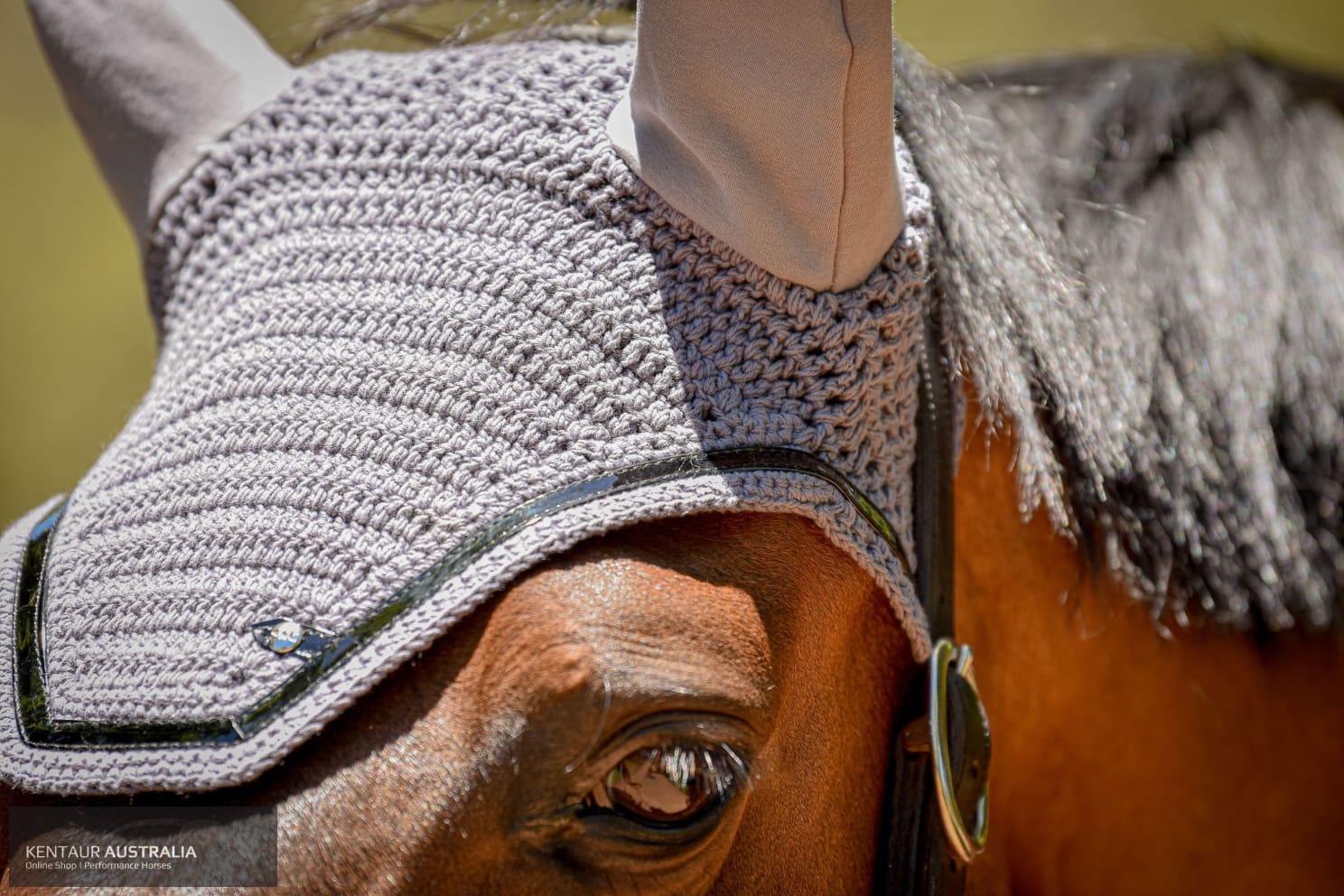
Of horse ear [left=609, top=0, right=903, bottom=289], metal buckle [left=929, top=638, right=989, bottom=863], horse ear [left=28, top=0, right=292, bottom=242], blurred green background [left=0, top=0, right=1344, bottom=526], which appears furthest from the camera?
blurred green background [left=0, top=0, right=1344, bottom=526]

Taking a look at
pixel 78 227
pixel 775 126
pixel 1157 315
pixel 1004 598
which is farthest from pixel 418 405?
pixel 78 227

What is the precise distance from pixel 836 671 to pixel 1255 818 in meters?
0.53

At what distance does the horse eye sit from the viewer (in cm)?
61

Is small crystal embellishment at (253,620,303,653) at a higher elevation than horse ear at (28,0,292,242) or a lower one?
lower

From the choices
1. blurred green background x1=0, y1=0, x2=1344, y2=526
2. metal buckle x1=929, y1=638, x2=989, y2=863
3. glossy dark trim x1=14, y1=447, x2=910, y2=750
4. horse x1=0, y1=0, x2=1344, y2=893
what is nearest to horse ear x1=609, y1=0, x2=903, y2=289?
horse x1=0, y1=0, x2=1344, y2=893

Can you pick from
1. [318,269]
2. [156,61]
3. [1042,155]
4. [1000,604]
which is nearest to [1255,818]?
[1000,604]

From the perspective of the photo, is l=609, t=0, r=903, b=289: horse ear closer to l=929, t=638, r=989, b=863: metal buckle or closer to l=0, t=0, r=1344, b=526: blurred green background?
l=929, t=638, r=989, b=863: metal buckle

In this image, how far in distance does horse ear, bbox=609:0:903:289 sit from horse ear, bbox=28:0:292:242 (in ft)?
1.15

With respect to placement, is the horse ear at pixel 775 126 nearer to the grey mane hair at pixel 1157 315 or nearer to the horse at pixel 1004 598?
the horse at pixel 1004 598

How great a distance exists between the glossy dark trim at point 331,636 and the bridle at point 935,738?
144mm

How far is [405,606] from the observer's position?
0.60m

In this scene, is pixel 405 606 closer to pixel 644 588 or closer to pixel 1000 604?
pixel 644 588

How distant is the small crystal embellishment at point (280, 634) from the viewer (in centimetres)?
60

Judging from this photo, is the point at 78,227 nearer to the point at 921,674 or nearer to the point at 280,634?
the point at 280,634
